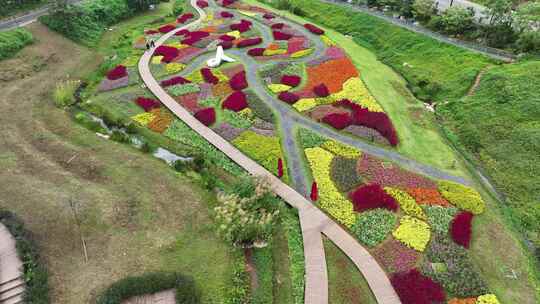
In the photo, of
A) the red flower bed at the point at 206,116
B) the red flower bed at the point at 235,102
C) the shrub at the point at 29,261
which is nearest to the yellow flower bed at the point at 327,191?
the red flower bed at the point at 235,102

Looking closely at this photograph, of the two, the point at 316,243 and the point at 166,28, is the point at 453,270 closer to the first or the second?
the point at 316,243

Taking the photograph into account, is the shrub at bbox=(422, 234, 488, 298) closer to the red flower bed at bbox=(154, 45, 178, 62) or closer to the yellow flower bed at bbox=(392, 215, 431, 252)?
the yellow flower bed at bbox=(392, 215, 431, 252)

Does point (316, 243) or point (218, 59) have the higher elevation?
point (218, 59)

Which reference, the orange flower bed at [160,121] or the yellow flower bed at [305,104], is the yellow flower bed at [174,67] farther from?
the yellow flower bed at [305,104]

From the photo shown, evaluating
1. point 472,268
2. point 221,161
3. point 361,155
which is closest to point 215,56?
point 221,161

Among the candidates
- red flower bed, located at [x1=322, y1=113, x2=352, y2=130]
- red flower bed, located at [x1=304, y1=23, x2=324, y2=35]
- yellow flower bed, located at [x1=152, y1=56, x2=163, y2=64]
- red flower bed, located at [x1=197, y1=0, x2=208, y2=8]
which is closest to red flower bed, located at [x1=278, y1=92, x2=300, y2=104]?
red flower bed, located at [x1=322, y1=113, x2=352, y2=130]

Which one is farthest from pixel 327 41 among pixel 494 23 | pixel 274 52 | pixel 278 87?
pixel 494 23
